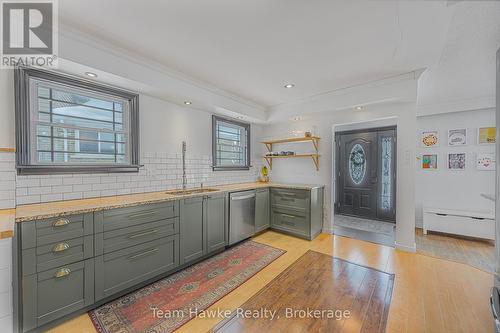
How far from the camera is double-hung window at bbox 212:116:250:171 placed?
3.76 meters

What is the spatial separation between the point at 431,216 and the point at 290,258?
2.99 m

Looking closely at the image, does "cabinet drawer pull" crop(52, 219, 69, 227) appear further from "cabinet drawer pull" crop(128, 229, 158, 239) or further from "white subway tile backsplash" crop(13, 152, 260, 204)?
"white subway tile backsplash" crop(13, 152, 260, 204)

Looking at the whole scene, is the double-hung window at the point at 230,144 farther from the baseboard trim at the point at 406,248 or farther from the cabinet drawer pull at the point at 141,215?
the baseboard trim at the point at 406,248

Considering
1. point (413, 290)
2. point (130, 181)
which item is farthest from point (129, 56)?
point (413, 290)

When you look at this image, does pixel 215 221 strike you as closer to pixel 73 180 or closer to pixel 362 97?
pixel 73 180

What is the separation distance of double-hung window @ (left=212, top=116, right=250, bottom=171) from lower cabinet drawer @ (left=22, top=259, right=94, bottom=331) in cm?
230

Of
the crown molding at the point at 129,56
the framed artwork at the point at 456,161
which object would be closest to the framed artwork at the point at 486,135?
the framed artwork at the point at 456,161

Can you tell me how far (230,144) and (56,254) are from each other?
2.96 metres

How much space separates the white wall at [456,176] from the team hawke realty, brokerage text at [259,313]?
12.0 ft

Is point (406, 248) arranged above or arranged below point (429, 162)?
below

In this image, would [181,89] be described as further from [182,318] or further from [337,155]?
[337,155]

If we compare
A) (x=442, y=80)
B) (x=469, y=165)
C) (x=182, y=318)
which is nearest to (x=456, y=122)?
(x=469, y=165)

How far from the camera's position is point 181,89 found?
9.05 feet

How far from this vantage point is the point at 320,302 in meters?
1.92
